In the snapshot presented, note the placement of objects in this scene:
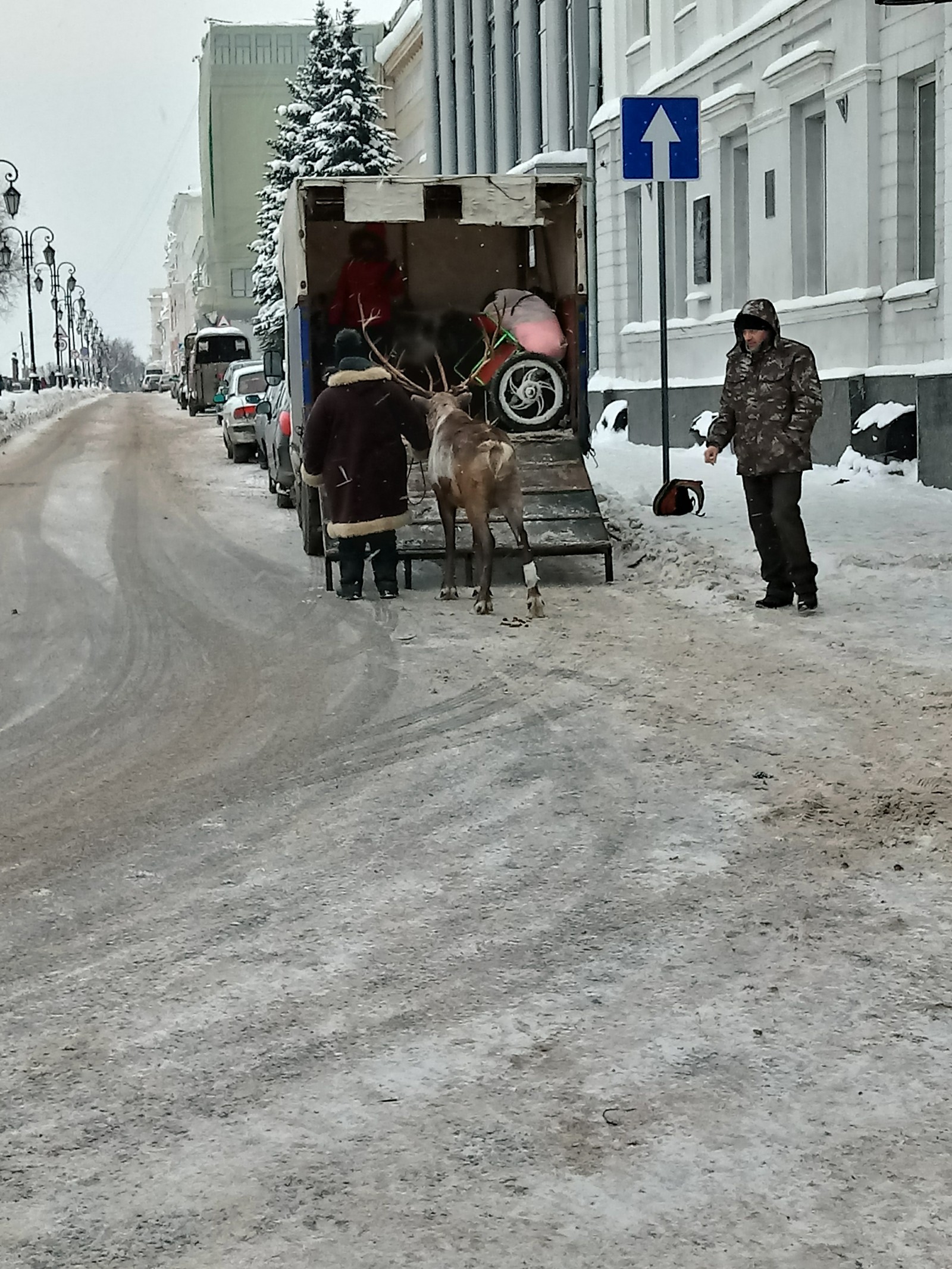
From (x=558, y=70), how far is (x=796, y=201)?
42.2 feet

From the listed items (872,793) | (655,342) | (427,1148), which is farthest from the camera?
(655,342)

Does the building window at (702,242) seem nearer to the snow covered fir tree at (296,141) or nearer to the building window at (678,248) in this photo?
the building window at (678,248)

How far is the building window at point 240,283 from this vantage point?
98562 mm

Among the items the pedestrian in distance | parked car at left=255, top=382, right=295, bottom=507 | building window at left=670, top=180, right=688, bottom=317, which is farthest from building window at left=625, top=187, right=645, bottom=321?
the pedestrian in distance

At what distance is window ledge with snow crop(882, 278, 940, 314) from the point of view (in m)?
16.7

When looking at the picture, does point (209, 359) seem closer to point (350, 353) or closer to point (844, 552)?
point (350, 353)

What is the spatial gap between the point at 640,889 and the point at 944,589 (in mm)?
5920

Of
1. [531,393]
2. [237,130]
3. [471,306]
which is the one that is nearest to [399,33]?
[237,130]

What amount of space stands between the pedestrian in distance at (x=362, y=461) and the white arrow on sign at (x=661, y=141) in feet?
10.5

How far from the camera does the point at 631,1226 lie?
114 inches

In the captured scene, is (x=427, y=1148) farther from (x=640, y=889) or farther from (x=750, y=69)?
(x=750, y=69)

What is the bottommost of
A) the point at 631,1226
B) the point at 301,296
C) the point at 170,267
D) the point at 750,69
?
the point at 631,1226

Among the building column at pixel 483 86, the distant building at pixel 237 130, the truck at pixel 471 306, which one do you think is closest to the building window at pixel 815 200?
the truck at pixel 471 306

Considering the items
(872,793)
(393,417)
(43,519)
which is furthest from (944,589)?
(43,519)
